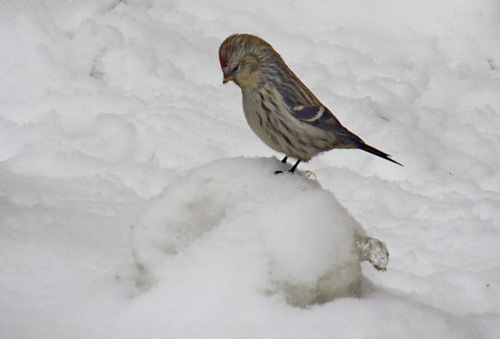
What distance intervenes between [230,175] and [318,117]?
2.00 feet

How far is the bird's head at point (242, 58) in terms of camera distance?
129 inches

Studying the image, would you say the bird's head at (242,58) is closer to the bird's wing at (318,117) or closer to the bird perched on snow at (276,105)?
the bird perched on snow at (276,105)

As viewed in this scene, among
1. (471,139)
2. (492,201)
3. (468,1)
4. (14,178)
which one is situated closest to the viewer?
(14,178)

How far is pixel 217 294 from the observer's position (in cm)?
262

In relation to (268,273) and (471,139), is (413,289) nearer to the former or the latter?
(268,273)

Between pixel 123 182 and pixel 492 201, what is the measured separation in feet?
6.51

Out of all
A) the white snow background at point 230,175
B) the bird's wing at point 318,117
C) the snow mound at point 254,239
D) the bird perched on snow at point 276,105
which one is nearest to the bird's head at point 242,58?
the bird perched on snow at point 276,105

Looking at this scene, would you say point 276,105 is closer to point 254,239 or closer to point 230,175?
point 230,175

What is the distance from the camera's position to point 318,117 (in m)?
3.40

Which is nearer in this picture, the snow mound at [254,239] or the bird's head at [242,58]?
the snow mound at [254,239]

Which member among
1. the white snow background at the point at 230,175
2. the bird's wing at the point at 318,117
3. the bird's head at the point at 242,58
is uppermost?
the bird's head at the point at 242,58

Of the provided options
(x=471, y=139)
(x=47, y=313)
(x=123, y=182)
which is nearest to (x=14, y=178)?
(x=123, y=182)

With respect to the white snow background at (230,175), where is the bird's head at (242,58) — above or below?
above

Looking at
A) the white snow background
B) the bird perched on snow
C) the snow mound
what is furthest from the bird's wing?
the snow mound
